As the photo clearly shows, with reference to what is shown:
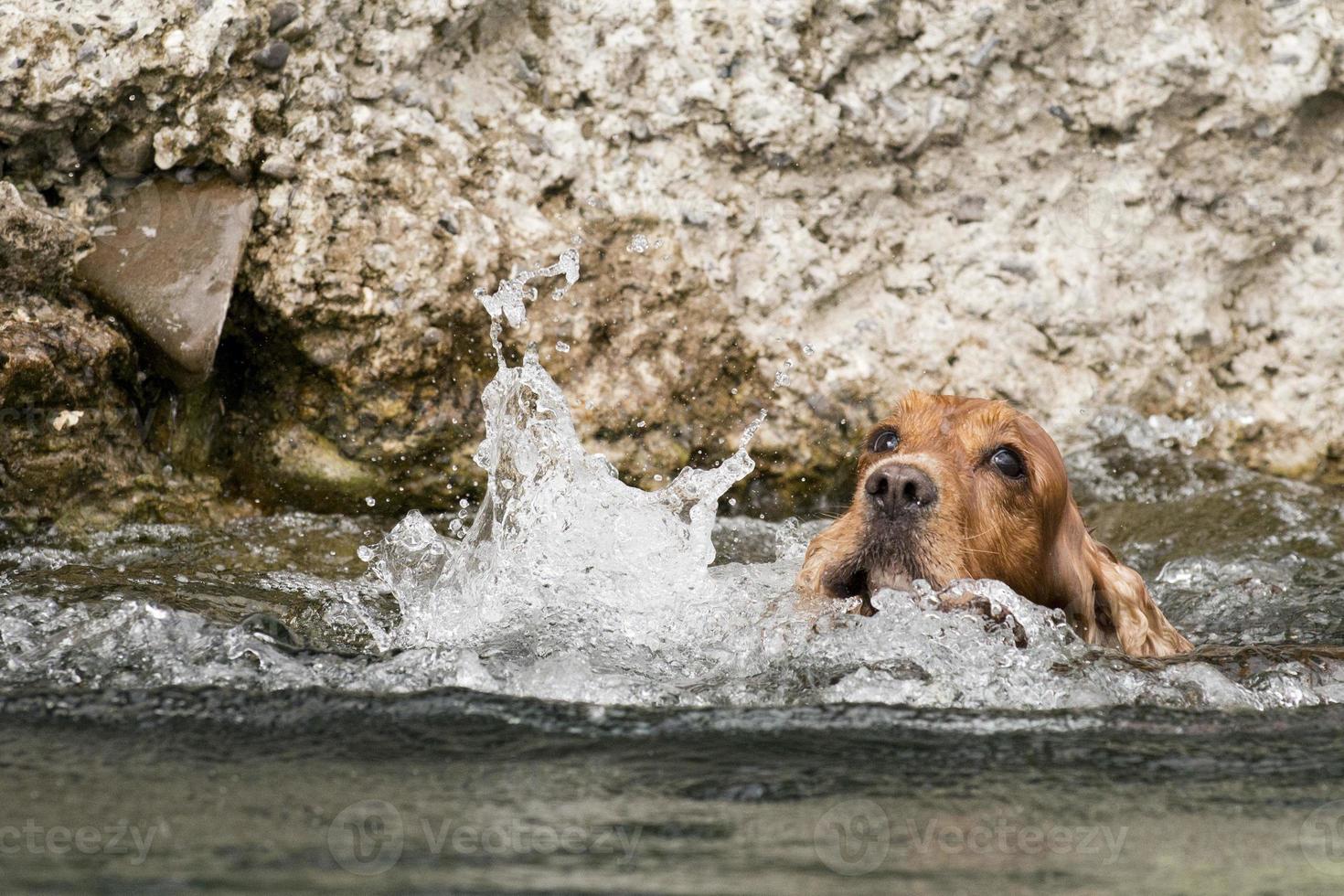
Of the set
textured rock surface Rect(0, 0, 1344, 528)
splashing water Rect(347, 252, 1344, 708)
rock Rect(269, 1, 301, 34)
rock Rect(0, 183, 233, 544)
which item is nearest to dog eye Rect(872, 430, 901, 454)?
splashing water Rect(347, 252, 1344, 708)

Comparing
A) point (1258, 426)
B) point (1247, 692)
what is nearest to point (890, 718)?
point (1247, 692)

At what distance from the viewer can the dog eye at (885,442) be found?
462 centimetres

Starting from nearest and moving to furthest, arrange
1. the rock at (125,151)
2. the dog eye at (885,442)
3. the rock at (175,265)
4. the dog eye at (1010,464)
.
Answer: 1. the dog eye at (1010,464)
2. the dog eye at (885,442)
3. the rock at (175,265)
4. the rock at (125,151)

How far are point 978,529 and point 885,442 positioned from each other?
0.45 metres

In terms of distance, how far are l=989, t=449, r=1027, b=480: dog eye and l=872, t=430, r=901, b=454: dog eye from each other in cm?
30

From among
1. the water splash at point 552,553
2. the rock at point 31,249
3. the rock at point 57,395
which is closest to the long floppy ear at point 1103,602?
the water splash at point 552,553

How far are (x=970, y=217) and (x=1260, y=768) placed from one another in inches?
132

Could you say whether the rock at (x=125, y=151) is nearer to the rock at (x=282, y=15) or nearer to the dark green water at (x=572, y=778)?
the rock at (x=282, y=15)

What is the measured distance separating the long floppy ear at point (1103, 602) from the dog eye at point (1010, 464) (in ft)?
0.79

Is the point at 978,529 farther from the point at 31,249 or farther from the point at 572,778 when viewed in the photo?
the point at 31,249

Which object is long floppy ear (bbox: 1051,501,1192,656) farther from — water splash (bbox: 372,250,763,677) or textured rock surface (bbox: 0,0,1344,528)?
textured rock surface (bbox: 0,0,1344,528)

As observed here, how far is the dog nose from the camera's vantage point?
431cm

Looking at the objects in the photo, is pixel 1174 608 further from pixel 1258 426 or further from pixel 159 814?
pixel 159 814

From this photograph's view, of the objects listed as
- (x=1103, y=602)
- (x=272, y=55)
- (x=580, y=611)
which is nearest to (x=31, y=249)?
(x=272, y=55)
